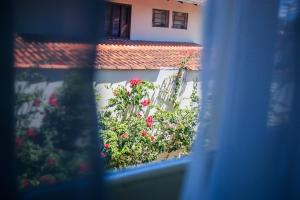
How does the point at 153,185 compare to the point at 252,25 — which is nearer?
the point at 252,25

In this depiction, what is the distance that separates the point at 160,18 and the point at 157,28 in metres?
0.30

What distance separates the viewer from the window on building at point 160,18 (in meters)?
8.48

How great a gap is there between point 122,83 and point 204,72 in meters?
3.08

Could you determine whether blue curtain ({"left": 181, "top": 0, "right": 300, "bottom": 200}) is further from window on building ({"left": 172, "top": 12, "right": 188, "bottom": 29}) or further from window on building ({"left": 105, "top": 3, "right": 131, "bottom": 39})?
window on building ({"left": 172, "top": 12, "right": 188, "bottom": 29})

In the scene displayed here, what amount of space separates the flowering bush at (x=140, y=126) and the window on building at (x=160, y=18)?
15.3 ft

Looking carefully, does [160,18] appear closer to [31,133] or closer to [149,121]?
[149,121]

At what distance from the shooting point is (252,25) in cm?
97

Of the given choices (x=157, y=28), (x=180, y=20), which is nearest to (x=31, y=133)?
(x=157, y=28)

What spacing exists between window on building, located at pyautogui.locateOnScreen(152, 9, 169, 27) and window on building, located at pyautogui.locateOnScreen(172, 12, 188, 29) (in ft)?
0.88

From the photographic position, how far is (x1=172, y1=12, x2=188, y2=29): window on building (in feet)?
29.5

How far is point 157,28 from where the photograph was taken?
852cm

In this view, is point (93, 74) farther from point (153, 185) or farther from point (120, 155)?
point (120, 155)

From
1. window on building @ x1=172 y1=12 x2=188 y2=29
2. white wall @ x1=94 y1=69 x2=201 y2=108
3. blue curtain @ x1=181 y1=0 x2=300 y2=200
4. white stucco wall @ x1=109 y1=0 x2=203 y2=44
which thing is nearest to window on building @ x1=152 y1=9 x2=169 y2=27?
white stucco wall @ x1=109 y1=0 x2=203 y2=44

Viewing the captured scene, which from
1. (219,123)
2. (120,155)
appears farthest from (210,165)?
(120,155)
